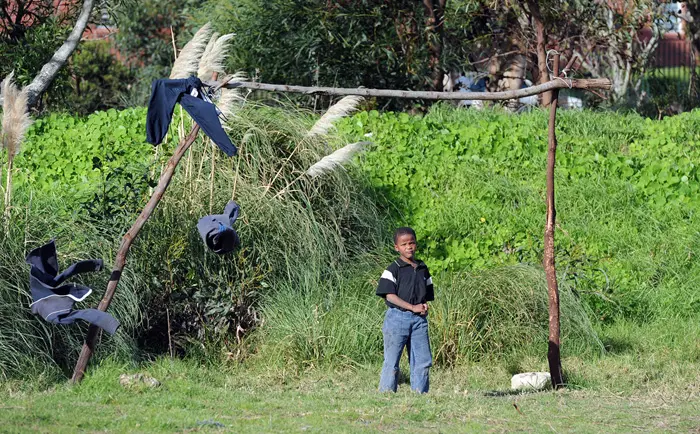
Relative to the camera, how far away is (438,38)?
47.3ft

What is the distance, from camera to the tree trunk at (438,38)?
14.5m

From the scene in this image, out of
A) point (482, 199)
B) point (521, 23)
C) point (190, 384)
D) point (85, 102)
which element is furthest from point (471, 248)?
point (85, 102)

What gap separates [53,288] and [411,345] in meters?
2.50

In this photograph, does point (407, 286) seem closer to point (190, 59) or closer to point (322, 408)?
point (322, 408)

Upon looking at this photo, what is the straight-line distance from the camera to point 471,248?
10383 millimetres

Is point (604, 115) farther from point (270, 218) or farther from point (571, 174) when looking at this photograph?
point (270, 218)

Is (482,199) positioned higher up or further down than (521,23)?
further down

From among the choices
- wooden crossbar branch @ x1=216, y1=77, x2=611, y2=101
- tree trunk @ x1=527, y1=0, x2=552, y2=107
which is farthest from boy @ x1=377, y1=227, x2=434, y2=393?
tree trunk @ x1=527, y1=0, x2=552, y2=107

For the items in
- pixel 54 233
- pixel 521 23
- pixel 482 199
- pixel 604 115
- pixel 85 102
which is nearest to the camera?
pixel 54 233

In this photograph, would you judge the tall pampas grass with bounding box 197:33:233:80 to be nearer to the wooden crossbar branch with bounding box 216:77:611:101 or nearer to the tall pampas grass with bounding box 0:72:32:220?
the wooden crossbar branch with bounding box 216:77:611:101

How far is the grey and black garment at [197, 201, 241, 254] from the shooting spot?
7.66m

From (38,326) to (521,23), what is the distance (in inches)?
353

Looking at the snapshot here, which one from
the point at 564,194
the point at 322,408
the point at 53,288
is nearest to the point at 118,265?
the point at 53,288

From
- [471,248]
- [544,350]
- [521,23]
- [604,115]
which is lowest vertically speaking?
[544,350]
